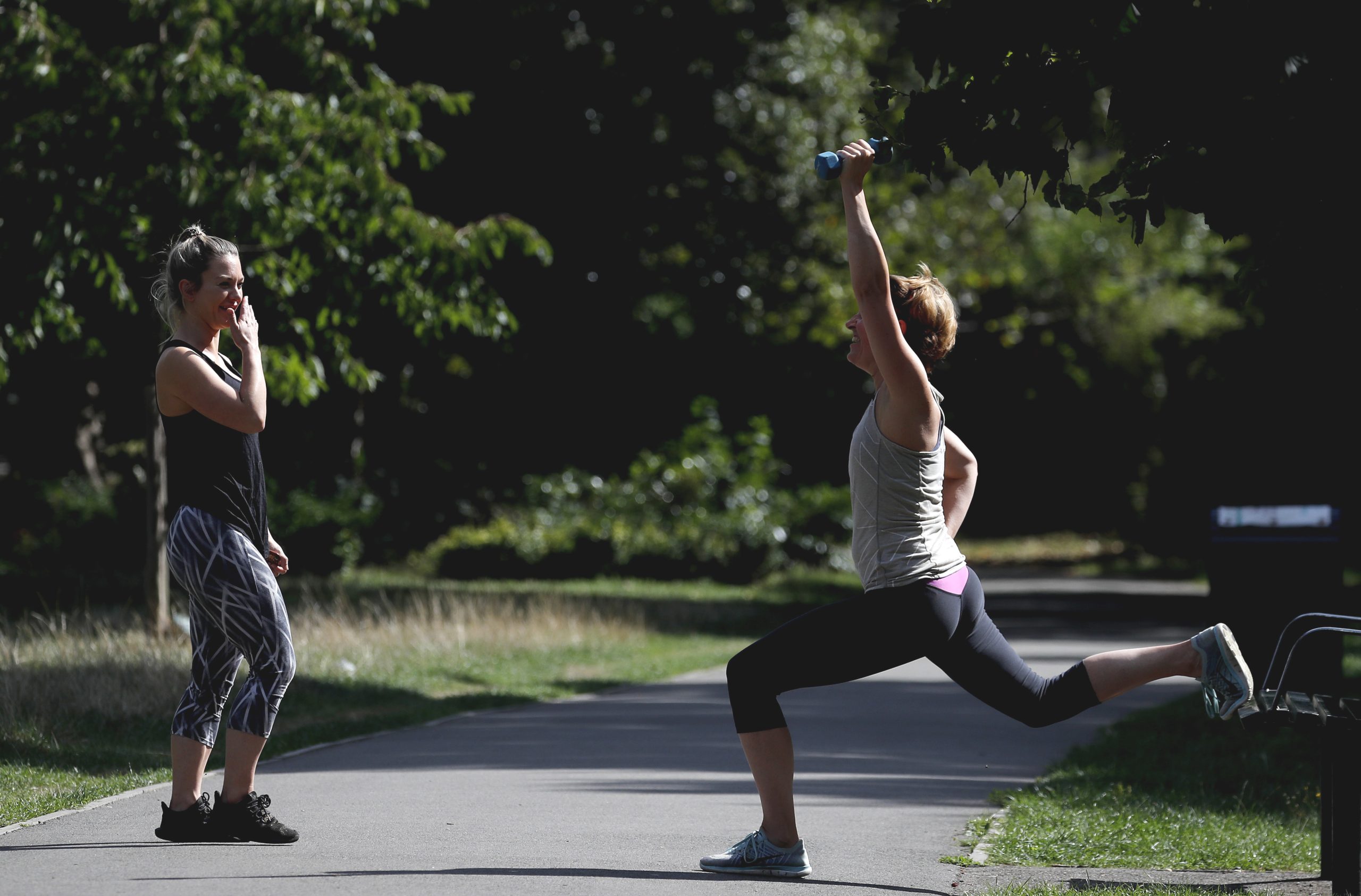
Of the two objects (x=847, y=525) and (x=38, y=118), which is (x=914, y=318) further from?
(x=847, y=525)

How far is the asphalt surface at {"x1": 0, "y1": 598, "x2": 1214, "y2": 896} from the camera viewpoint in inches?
186

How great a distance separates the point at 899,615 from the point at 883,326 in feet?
2.68

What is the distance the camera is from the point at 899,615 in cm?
451

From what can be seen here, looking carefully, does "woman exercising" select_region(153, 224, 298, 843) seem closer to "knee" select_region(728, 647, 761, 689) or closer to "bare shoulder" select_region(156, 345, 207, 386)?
"bare shoulder" select_region(156, 345, 207, 386)

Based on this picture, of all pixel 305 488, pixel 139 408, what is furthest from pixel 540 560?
pixel 139 408

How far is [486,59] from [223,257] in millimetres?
14548

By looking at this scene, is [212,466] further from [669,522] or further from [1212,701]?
[669,522]

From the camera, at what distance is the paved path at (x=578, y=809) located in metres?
4.73

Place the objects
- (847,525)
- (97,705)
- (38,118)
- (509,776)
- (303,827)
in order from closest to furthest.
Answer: (303,827) → (509,776) → (97,705) → (38,118) → (847,525)

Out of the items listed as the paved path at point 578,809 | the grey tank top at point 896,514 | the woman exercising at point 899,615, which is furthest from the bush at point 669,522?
the grey tank top at point 896,514

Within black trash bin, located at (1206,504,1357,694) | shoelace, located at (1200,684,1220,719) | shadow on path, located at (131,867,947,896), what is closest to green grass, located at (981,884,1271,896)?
shadow on path, located at (131,867,947,896)

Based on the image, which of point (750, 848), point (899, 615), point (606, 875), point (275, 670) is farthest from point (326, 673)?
point (899, 615)

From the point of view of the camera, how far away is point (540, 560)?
21672 mm

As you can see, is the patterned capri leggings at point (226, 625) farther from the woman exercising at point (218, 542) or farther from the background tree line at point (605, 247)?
the background tree line at point (605, 247)
